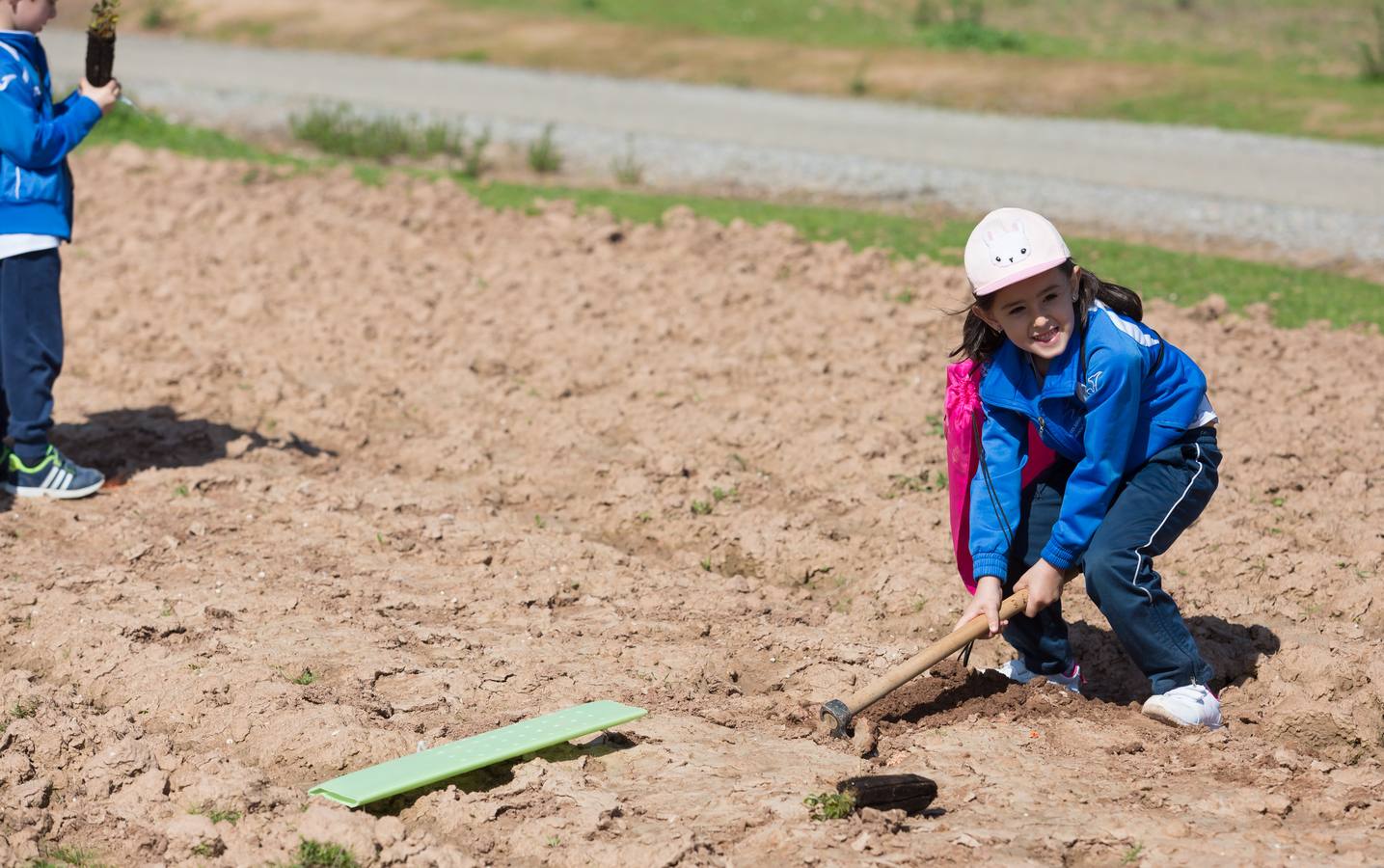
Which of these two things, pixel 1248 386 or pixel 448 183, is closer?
pixel 1248 386

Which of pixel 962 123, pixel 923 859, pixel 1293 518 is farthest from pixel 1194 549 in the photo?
pixel 962 123

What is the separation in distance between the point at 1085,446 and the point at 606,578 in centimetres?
197

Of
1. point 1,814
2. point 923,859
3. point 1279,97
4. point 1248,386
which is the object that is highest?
point 1279,97

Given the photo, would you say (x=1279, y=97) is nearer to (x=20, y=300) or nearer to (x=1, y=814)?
(x=20, y=300)

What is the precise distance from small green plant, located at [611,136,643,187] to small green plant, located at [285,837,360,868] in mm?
9347

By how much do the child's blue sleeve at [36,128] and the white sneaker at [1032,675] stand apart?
12.7 feet

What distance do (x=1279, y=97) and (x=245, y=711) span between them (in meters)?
14.4

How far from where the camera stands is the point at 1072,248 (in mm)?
10008

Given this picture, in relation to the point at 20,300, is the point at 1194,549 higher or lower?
lower

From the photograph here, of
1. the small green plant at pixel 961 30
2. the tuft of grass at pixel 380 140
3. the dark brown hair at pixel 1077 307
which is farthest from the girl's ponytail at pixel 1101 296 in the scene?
the small green plant at pixel 961 30

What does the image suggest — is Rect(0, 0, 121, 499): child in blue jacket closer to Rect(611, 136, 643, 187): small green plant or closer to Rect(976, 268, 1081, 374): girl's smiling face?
Rect(976, 268, 1081, 374): girl's smiling face

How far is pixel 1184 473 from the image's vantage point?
446cm

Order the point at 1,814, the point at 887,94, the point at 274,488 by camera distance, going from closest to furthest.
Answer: the point at 1,814 < the point at 274,488 < the point at 887,94

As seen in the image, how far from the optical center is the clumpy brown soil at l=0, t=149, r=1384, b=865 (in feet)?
13.2
